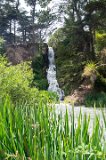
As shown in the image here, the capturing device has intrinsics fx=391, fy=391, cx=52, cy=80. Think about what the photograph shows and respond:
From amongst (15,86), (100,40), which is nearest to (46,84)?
(100,40)

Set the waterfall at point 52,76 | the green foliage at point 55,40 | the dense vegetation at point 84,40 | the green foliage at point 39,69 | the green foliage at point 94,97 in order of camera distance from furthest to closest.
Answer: the green foliage at point 55,40 → the green foliage at point 39,69 → the waterfall at point 52,76 → the dense vegetation at point 84,40 → the green foliage at point 94,97

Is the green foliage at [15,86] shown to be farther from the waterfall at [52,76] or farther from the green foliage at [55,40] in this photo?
the green foliage at [55,40]

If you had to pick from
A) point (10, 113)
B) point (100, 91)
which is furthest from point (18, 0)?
point (10, 113)

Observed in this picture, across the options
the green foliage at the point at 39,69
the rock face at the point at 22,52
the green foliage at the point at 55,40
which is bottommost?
the green foliage at the point at 39,69

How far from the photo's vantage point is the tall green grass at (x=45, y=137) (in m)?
2.46

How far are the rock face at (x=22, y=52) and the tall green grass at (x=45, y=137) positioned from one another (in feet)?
94.6

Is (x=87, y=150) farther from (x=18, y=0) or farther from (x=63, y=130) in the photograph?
(x=18, y=0)

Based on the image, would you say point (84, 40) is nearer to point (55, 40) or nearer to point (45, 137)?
point (55, 40)

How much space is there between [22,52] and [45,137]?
3075cm

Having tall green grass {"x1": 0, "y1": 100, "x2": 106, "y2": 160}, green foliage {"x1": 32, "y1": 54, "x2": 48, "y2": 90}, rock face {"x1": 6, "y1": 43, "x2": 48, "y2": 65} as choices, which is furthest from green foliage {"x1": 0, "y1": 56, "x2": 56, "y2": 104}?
rock face {"x1": 6, "y1": 43, "x2": 48, "y2": 65}

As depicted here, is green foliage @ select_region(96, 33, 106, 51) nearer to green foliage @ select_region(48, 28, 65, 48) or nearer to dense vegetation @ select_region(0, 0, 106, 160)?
dense vegetation @ select_region(0, 0, 106, 160)

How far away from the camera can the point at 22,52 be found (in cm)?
3325

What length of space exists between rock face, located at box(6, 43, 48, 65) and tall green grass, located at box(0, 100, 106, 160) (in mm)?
28847

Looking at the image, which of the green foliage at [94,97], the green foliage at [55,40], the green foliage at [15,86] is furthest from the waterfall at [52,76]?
the green foliage at [15,86]
